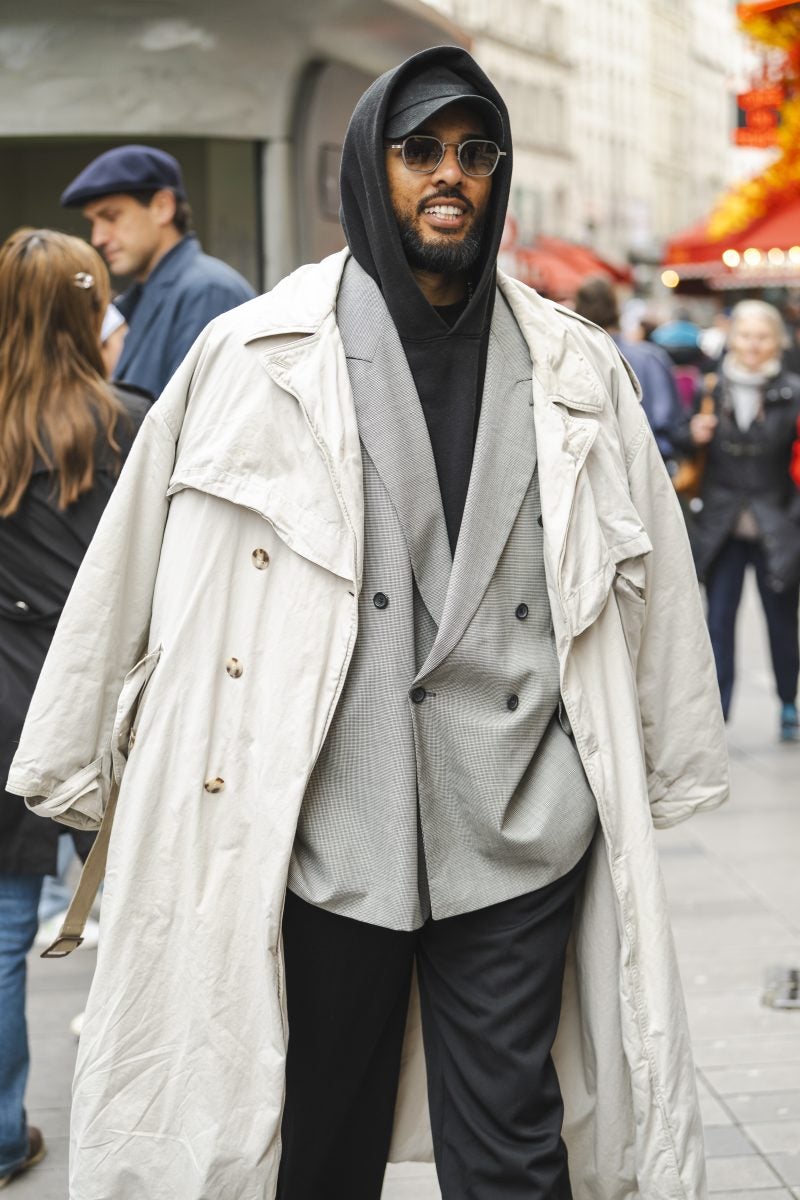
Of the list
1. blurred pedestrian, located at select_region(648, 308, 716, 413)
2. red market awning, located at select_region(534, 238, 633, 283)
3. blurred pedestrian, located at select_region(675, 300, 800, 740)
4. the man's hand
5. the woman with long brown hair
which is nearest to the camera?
the woman with long brown hair

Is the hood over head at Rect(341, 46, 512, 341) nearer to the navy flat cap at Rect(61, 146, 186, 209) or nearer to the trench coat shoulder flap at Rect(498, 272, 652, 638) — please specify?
the trench coat shoulder flap at Rect(498, 272, 652, 638)

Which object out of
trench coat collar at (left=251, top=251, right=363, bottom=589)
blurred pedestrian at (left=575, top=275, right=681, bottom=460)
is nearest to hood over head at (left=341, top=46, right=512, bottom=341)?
trench coat collar at (left=251, top=251, right=363, bottom=589)

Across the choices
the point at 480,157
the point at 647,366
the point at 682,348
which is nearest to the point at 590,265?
the point at 682,348

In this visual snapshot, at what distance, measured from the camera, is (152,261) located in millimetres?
5117

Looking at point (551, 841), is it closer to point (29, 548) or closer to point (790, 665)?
point (29, 548)

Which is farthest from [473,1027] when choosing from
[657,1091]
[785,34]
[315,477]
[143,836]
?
[785,34]

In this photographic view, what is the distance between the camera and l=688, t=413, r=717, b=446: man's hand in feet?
26.5

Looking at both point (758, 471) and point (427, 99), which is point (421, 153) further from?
point (758, 471)

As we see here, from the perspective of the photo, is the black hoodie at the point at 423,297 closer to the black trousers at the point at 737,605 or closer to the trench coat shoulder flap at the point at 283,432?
the trench coat shoulder flap at the point at 283,432

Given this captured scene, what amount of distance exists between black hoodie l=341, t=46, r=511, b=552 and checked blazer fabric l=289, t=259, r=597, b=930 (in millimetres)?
48

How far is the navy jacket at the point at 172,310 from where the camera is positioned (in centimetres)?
496

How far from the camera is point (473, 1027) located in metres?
2.82

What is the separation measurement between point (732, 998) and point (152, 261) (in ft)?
8.16

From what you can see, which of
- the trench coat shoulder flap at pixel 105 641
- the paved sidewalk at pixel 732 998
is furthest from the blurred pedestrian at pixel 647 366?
the trench coat shoulder flap at pixel 105 641
